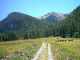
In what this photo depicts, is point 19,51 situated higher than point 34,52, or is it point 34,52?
point 19,51

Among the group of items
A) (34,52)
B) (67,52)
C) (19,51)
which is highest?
(67,52)

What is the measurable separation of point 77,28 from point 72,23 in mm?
13960

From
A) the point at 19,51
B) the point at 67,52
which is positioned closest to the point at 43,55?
the point at 67,52

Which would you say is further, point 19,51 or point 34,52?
point 19,51

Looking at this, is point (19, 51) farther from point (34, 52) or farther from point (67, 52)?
point (67, 52)

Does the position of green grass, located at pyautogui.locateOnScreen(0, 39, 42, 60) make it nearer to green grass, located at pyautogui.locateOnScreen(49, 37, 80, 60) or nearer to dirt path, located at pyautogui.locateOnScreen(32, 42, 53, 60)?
dirt path, located at pyautogui.locateOnScreen(32, 42, 53, 60)

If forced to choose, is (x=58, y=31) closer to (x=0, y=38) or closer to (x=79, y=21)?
(x=79, y=21)

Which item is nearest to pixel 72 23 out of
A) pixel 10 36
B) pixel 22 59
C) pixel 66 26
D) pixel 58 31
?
pixel 66 26

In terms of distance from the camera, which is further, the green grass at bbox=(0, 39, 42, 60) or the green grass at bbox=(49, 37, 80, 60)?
the green grass at bbox=(0, 39, 42, 60)

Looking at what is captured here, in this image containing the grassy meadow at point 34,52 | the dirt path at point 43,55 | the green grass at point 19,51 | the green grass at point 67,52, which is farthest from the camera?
the green grass at point 19,51

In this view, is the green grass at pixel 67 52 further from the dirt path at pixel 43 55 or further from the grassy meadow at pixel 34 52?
the dirt path at pixel 43 55

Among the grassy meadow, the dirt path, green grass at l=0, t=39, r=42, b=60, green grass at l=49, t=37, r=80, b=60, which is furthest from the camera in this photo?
green grass at l=0, t=39, r=42, b=60

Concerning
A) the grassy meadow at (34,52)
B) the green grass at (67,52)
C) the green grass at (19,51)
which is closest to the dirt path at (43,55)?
the grassy meadow at (34,52)

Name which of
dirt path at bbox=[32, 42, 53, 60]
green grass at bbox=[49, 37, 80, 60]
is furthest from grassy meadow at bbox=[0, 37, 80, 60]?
dirt path at bbox=[32, 42, 53, 60]
